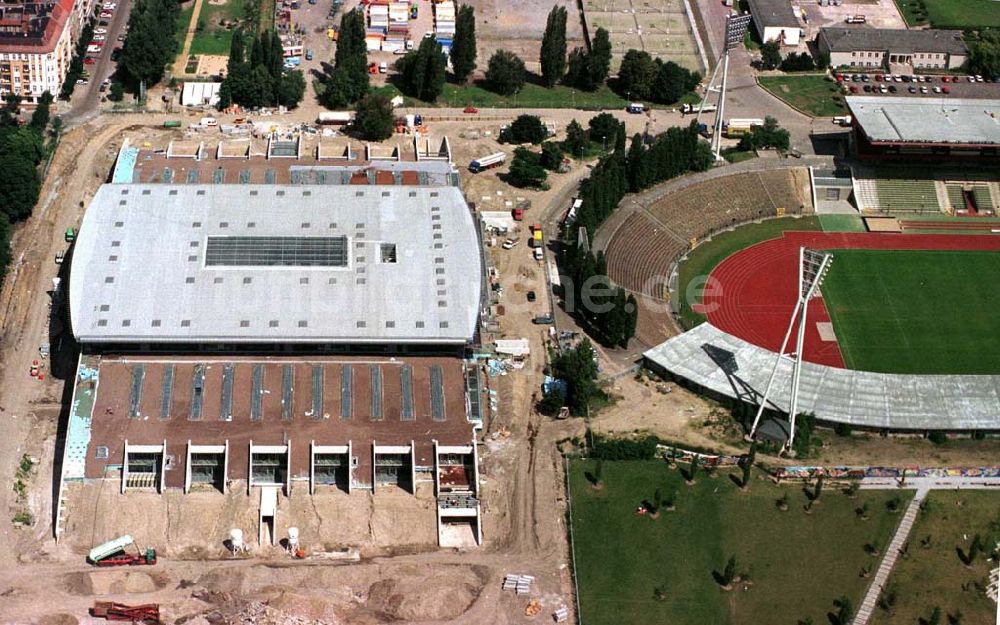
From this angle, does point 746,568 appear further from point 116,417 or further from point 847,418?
point 116,417

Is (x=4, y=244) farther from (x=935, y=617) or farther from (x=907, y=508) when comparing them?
(x=935, y=617)

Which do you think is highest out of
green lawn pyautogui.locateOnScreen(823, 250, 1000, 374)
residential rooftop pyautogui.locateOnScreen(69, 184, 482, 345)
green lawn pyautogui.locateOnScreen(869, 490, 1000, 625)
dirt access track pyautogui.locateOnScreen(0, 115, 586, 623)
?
residential rooftop pyautogui.locateOnScreen(69, 184, 482, 345)

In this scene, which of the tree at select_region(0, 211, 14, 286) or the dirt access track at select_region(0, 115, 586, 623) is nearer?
the dirt access track at select_region(0, 115, 586, 623)

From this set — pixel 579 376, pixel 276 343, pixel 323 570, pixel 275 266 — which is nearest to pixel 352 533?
pixel 323 570

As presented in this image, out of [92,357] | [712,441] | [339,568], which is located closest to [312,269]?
[92,357]

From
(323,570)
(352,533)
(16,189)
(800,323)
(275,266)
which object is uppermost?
(800,323)

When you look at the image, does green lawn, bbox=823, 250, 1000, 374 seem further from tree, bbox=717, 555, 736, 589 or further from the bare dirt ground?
tree, bbox=717, 555, 736, 589

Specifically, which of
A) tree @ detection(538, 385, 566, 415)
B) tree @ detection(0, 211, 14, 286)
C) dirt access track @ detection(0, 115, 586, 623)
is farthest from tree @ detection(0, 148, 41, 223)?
tree @ detection(538, 385, 566, 415)

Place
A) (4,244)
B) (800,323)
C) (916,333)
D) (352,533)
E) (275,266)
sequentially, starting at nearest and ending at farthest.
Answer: (352,533) < (800,323) < (275,266) < (4,244) < (916,333)
